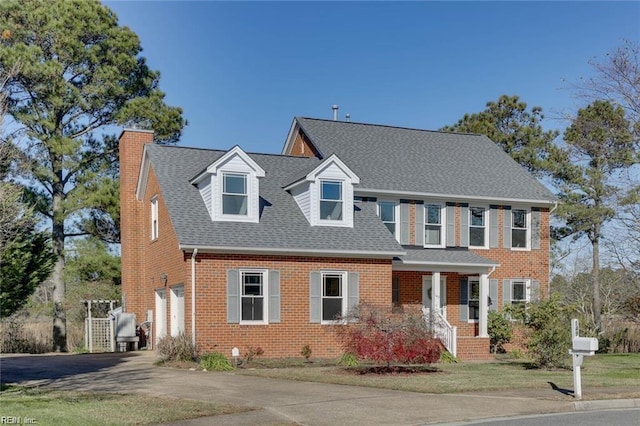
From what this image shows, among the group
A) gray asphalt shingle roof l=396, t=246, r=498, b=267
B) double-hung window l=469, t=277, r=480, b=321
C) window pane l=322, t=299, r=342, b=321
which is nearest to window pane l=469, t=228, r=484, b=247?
gray asphalt shingle roof l=396, t=246, r=498, b=267

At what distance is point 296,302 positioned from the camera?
75.5 feet

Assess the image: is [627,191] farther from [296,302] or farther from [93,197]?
[93,197]

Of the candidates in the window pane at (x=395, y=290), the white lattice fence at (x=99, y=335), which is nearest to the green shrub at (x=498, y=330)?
the window pane at (x=395, y=290)

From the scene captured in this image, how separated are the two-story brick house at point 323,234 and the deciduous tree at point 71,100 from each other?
4.76 m

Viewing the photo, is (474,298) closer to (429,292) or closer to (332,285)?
(429,292)

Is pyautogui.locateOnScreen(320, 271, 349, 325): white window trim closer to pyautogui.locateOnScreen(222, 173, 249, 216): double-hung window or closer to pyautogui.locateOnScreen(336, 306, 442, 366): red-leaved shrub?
pyautogui.locateOnScreen(222, 173, 249, 216): double-hung window

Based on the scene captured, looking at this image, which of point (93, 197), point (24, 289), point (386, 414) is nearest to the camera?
point (386, 414)

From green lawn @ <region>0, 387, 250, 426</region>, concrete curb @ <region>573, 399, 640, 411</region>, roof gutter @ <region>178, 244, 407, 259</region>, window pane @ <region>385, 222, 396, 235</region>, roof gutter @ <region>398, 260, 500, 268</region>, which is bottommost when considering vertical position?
concrete curb @ <region>573, 399, 640, 411</region>

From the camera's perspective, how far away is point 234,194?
2322 cm

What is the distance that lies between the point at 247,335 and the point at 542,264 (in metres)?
14.0

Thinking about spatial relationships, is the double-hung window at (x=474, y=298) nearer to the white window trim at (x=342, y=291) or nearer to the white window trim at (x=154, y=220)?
the white window trim at (x=342, y=291)

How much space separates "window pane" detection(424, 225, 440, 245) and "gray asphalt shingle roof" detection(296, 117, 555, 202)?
143cm

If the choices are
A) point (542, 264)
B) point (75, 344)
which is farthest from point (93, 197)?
point (542, 264)

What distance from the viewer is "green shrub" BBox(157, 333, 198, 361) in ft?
68.6
